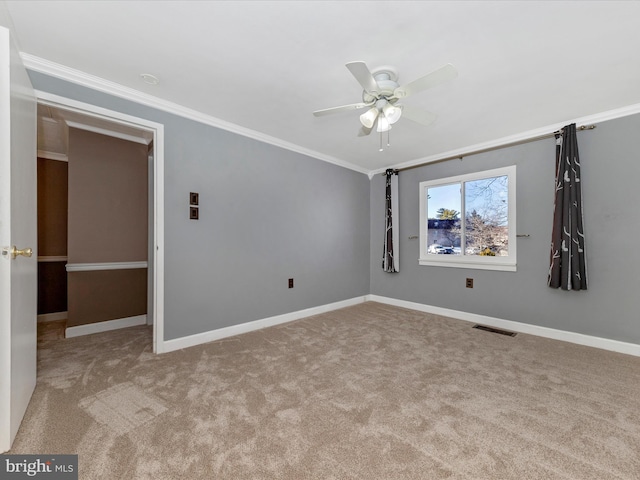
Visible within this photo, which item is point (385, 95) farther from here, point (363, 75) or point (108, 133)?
point (108, 133)

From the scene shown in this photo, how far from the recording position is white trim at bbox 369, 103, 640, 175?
8.91 feet

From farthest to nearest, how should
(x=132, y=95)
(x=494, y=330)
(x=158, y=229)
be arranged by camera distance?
(x=494, y=330) → (x=158, y=229) → (x=132, y=95)

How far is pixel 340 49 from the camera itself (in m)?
1.87

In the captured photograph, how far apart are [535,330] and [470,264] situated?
1.00m

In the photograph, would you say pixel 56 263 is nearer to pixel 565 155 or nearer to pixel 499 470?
pixel 499 470

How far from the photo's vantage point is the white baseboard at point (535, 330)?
272cm

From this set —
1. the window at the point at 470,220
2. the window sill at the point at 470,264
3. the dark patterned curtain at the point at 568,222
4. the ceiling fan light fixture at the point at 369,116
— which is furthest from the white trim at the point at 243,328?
the dark patterned curtain at the point at 568,222

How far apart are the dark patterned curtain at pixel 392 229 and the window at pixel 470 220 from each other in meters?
0.39

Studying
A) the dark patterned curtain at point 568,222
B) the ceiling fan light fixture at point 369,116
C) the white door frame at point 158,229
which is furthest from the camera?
the dark patterned curtain at point 568,222

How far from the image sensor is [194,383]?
2066 millimetres

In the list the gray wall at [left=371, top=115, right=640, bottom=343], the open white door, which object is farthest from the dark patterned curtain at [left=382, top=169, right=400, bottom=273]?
the open white door

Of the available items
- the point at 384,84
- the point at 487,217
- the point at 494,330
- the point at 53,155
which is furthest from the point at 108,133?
the point at 494,330

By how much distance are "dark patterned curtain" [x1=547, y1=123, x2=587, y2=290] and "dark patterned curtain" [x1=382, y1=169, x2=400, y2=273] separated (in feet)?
6.35

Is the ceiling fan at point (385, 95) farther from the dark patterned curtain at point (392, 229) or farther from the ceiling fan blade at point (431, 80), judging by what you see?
the dark patterned curtain at point (392, 229)
